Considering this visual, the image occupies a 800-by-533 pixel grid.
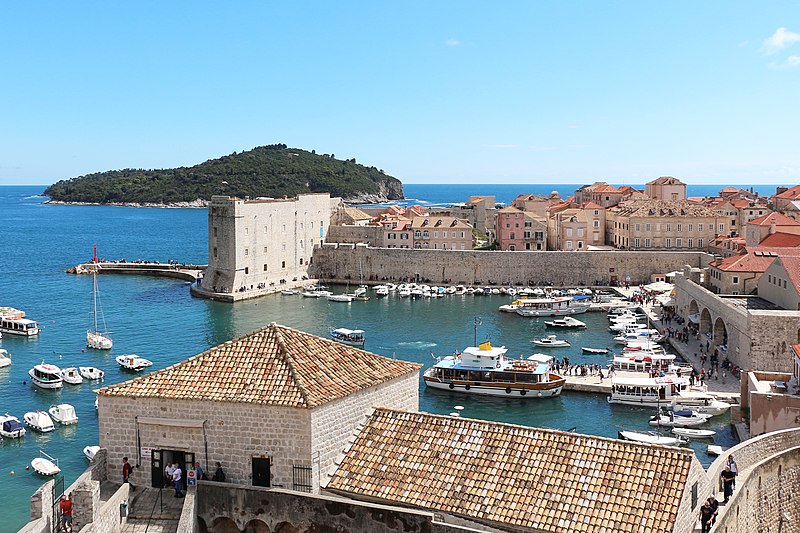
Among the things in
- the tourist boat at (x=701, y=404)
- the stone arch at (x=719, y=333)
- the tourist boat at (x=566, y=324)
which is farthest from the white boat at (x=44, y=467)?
the tourist boat at (x=566, y=324)

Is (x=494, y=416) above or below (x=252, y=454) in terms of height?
below

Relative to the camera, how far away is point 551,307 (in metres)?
52.1

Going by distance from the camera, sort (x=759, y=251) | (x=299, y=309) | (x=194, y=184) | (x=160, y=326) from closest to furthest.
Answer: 1. (x=759, y=251)
2. (x=160, y=326)
3. (x=299, y=309)
4. (x=194, y=184)

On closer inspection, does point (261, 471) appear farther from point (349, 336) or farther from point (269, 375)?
point (349, 336)

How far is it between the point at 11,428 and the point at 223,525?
18.0 meters

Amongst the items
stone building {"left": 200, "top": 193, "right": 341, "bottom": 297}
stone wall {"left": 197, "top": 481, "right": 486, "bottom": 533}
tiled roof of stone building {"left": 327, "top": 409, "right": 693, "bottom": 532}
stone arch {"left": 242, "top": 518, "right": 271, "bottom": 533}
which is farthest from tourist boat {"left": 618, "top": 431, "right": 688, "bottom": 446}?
stone building {"left": 200, "top": 193, "right": 341, "bottom": 297}

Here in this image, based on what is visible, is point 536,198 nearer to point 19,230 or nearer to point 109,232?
point 109,232

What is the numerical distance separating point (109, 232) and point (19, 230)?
17.1 meters

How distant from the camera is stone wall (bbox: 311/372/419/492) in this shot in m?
11.7

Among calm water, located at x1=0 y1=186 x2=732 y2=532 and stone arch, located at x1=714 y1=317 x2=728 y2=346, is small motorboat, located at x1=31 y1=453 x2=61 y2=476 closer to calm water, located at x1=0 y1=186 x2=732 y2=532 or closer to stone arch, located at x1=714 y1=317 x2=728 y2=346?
calm water, located at x1=0 y1=186 x2=732 y2=532

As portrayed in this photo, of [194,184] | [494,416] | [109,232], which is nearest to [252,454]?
[494,416]

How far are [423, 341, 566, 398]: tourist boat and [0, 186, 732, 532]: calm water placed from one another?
53 centimetres

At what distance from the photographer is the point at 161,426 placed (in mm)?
12242

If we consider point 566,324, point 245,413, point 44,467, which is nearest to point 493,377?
point 44,467
